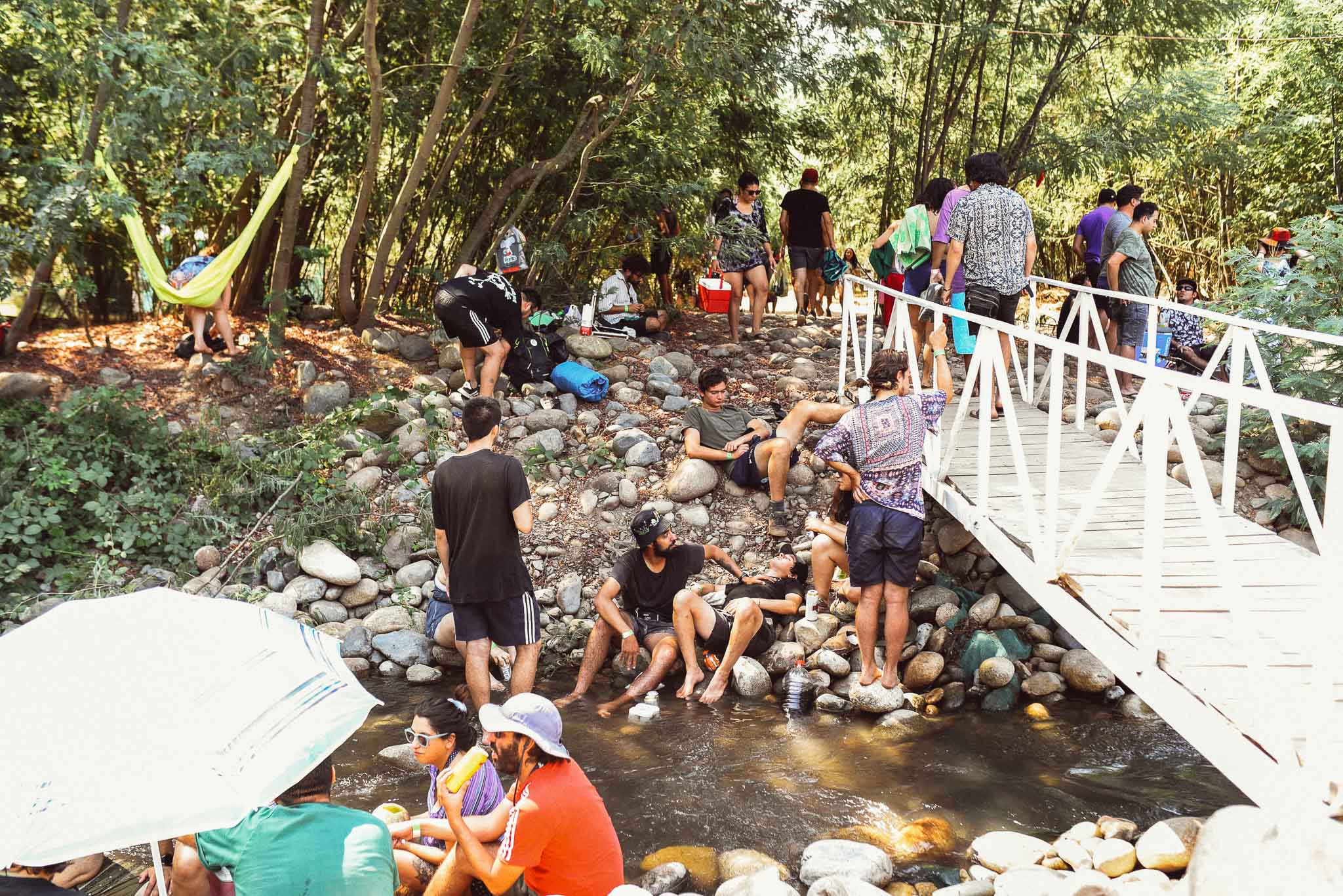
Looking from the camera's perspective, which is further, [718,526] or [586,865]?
[718,526]

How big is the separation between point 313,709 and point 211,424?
18.0 feet

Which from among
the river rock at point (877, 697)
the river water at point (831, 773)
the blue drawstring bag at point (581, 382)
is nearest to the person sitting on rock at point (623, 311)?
the blue drawstring bag at point (581, 382)

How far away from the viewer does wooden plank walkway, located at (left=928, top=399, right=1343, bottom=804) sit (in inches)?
123

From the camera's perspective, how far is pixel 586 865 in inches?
133

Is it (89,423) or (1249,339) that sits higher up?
(1249,339)

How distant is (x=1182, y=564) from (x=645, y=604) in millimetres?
2841

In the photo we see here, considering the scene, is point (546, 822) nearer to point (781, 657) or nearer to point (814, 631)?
point (781, 657)

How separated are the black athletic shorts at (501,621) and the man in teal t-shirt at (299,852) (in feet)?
6.97

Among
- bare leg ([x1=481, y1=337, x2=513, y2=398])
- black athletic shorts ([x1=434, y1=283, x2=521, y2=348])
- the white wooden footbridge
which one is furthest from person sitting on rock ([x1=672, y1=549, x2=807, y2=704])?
black athletic shorts ([x1=434, y1=283, x2=521, y2=348])

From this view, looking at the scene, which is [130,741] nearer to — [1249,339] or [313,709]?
[313,709]

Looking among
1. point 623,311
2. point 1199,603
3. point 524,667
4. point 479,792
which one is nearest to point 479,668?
point 524,667

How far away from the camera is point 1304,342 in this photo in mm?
6938

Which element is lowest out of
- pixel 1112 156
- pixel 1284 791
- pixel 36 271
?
pixel 1284 791

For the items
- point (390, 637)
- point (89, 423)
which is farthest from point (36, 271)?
point (390, 637)
